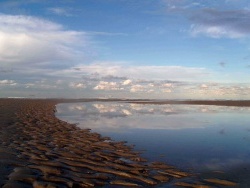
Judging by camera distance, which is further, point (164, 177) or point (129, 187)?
point (164, 177)

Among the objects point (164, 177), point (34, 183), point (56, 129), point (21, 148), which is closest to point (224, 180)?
point (164, 177)

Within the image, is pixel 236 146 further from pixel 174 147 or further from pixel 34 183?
pixel 34 183

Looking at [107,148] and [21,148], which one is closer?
[21,148]

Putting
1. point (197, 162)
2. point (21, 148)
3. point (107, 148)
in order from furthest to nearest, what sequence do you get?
point (107, 148) → point (21, 148) → point (197, 162)

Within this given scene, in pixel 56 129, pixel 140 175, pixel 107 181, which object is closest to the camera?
pixel 107 181

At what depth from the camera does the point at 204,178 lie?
1023cm

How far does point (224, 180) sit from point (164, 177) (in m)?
1.97

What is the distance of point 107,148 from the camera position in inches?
614

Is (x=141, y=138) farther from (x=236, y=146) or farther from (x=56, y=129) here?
(x=56, y=129)

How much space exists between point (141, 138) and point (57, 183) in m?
10.6

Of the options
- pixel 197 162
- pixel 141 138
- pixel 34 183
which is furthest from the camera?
pixel 141 138

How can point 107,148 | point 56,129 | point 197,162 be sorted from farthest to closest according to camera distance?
point 56,129 → point 107,148 → point 197,162

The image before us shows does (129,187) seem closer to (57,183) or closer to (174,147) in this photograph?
(57,183)

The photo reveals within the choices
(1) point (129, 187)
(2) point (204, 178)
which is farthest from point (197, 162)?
(1) point (129, 187)
